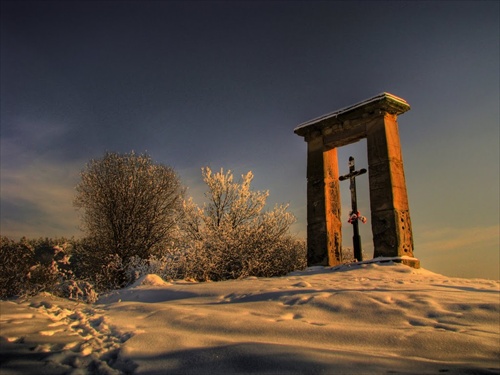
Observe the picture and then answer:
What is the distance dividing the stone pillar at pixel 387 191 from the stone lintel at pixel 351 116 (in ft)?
0.72

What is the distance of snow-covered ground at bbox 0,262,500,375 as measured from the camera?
227cm

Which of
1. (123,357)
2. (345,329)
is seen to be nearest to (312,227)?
(345,329)

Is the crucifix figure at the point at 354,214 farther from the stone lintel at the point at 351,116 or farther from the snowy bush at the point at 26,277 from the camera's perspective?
the snowy bush at the point at 26,277

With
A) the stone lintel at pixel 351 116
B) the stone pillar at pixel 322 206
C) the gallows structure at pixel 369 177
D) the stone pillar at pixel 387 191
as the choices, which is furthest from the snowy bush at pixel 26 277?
the stone lintel at pixel 351 116

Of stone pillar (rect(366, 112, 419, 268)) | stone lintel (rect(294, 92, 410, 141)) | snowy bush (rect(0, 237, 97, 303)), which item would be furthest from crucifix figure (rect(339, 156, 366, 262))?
snowy bush (rect(0, 237, 97, 303))

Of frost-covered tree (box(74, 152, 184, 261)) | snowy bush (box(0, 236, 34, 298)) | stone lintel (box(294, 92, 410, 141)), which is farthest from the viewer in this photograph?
frost-covered tree (box(74, 152, 184, 261))

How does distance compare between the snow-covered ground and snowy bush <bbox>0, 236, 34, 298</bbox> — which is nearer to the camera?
the snow-covered ground

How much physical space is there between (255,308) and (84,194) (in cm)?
1616

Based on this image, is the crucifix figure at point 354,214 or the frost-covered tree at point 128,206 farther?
the frost-covered tree at point 128,206

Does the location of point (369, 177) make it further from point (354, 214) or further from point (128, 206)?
point (128, 206)

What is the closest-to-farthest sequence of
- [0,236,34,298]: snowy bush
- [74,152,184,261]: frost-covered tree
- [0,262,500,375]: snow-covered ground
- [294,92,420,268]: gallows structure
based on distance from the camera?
[0,262,500,375]: snow-covered ground, [0,236,34,298]: snowy bush, [294,92,420,268]: gallows structure, [74,152,184,261]: frost-covered tree

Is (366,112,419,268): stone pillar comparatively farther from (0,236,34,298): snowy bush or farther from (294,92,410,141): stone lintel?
Result: (0,236,34,298): snowy bush

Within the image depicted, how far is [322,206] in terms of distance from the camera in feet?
35.7

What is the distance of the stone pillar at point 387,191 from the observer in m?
9.27
